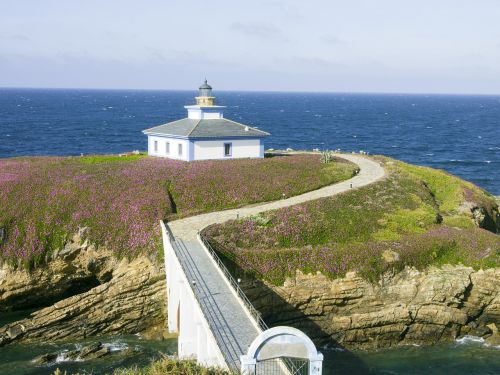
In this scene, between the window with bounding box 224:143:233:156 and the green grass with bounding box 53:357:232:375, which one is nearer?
the green grass with bounding box 53:357:232:375

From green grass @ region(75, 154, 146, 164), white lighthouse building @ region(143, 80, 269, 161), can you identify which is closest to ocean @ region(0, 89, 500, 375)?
white lighthouse building @ region(143, 80, 269, 161)

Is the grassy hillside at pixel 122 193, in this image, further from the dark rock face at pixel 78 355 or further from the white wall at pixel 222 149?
the dark rock face at pixel 78 355

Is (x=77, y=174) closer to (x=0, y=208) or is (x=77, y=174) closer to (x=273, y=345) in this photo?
(x=0, y=208)

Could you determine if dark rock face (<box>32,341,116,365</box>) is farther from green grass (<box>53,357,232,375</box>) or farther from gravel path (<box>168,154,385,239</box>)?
green grass (<box>53,357,232,375</box>)

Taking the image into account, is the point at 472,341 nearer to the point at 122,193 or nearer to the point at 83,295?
the point at 83,295

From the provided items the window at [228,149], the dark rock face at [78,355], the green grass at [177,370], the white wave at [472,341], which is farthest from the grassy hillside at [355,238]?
the green grass at [177,370]
